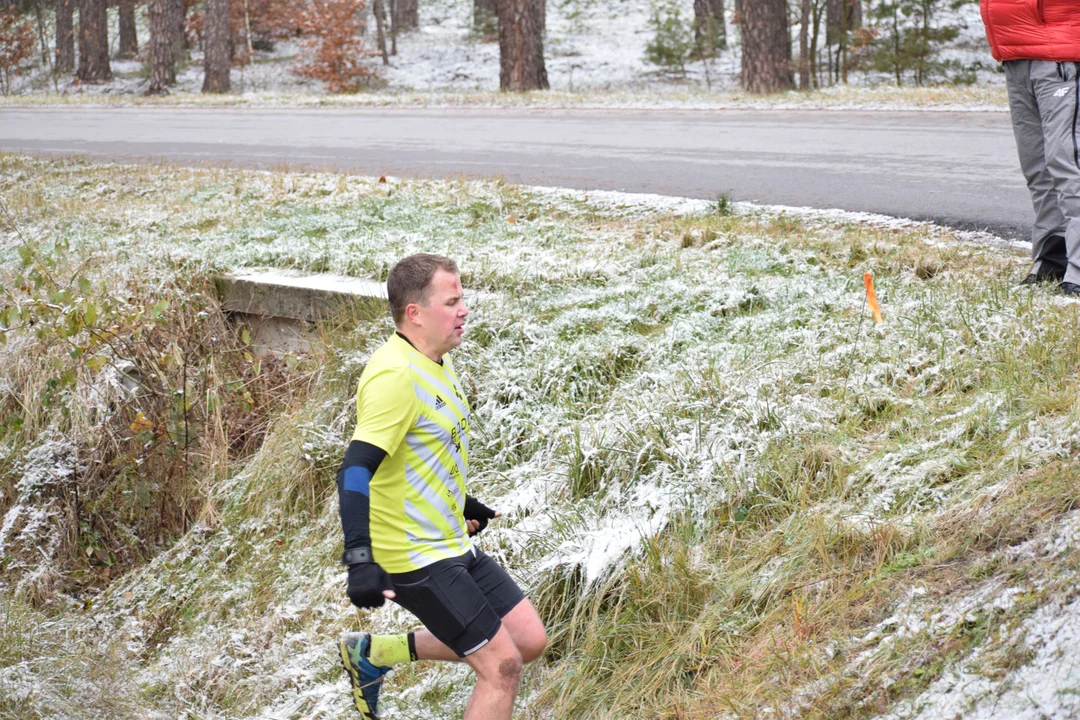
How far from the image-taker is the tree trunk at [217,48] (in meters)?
25.9

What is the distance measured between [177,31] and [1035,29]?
30018 millimetres

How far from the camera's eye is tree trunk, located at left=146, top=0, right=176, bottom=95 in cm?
2702

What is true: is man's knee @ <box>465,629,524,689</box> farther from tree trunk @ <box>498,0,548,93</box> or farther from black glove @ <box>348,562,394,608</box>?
tree trunk @ <box>498,0,548,93</box>

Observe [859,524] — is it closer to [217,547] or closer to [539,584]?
[539,584]

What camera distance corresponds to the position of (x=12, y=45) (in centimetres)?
3516

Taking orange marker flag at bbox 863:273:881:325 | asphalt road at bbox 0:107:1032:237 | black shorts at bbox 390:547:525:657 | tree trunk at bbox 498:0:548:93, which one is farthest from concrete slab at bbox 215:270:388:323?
tree trunk at bbox 498:0:548:93

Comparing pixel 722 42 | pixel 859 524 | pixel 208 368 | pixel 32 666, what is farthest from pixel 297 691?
pixel 722 42

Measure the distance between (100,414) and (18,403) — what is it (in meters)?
0.81

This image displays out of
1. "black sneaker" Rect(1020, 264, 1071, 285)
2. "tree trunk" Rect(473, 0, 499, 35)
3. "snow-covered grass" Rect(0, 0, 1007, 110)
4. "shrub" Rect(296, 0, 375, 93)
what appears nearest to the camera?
"black sneaker" Rect(1020, 264, 1071, 285)

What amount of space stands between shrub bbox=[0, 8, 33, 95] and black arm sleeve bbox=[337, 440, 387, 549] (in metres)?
35.0

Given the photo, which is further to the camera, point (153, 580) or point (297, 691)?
point (153, 580)

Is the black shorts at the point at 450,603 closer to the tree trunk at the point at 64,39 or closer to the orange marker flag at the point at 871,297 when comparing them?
the orange marker flag at the point at 871,297

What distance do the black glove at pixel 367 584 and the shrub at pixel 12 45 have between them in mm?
35228

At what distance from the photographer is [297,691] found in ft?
15.1
